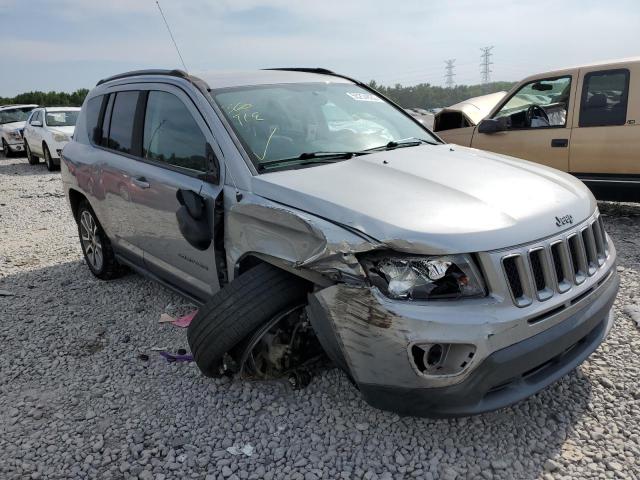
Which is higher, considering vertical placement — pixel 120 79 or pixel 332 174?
pixel 120 79

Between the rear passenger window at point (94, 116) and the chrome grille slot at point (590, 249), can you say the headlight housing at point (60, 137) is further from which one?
the chrome grille slot at point (590, 249)

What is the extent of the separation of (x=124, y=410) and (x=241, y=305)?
39.3 inches

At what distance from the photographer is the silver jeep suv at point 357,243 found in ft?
7.15

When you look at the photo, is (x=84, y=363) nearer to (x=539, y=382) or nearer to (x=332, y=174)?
(x=332, y=174)

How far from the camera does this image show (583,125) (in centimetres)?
607

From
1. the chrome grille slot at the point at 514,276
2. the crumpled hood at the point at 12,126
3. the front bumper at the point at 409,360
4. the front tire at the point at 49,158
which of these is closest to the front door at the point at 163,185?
the front bumper at the point at 409,360

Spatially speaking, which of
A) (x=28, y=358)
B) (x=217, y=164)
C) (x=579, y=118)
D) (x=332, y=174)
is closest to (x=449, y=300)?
(x=332, y=174)

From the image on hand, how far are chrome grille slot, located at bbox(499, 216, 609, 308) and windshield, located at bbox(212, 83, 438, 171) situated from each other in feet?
4.40

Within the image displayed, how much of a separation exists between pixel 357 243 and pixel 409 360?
53 centimetres

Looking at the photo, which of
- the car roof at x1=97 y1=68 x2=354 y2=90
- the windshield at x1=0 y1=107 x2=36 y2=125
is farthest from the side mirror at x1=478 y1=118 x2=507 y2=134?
the windshield at x1=0 y1=107 x2=36 y2=125

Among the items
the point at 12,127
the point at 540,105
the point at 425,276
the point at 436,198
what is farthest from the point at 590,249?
the point at 12,127

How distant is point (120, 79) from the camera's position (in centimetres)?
438

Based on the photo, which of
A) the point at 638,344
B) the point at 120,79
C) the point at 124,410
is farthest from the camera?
the point at 120,79

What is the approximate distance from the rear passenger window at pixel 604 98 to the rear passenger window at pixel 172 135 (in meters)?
4.79
